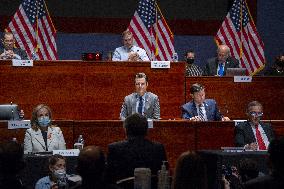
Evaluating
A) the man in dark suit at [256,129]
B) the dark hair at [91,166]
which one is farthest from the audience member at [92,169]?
the man in dark suit at [256,129]

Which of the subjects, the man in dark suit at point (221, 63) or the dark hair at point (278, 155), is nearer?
the dark hair at point (278, 155)

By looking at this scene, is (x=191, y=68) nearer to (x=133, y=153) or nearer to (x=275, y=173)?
(x=133, y=153)

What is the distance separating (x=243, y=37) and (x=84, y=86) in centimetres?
378

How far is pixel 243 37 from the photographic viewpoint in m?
11.5

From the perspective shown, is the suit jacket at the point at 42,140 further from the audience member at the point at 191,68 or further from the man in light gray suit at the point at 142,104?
the audience member at the point at 191,68

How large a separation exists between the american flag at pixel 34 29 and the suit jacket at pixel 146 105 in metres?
2.55

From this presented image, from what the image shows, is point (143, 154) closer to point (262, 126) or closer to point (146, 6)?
point (262, 126)

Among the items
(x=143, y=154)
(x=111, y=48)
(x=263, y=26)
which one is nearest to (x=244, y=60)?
(x=263, y=26)

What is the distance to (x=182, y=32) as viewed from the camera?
12.2 m

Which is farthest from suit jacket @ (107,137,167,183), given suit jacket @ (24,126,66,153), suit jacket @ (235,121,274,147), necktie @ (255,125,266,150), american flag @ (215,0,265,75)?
american flag @ (215,0,265,75)

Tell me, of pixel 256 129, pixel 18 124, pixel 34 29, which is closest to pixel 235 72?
pixel 256 129

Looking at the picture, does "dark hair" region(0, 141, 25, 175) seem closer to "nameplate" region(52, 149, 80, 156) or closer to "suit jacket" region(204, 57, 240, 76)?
"nameplate" region(52, 149, 80, 156)

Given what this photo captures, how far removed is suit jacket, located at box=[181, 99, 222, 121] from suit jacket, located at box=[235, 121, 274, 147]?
0.97m

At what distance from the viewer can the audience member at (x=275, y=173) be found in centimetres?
394
